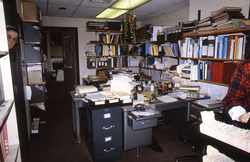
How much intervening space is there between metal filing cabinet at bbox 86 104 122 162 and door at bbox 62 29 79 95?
3.39m

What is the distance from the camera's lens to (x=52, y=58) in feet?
29.4

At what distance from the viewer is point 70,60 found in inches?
225

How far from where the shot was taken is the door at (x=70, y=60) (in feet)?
17.4

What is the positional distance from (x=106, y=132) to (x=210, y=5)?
2.80 meters

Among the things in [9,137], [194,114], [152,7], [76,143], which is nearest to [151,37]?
[152,7]

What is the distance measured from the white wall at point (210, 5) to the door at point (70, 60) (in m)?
3.52

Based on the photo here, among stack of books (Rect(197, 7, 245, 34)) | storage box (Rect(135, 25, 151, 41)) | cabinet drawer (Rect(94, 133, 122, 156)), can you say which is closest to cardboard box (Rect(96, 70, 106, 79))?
storage box (Rect(135, 25, 151, 41))

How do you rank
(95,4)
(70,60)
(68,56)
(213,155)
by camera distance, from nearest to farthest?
(213,155) < (95,4) < (70,60) < (68,56)

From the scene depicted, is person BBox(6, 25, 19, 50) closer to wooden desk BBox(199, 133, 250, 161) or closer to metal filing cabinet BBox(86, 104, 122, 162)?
metal filing cabinet BBox(86, 104, 122, 162)

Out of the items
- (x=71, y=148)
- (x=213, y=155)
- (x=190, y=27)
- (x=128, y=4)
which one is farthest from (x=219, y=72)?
(x=71, y=148)

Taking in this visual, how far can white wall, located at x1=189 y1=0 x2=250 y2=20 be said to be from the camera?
2.45 m

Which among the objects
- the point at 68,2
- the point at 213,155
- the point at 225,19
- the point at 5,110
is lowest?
the point at 213,155

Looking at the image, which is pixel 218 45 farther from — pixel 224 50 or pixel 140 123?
pixel 140 123

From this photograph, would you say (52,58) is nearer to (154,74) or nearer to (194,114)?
(154,74)
